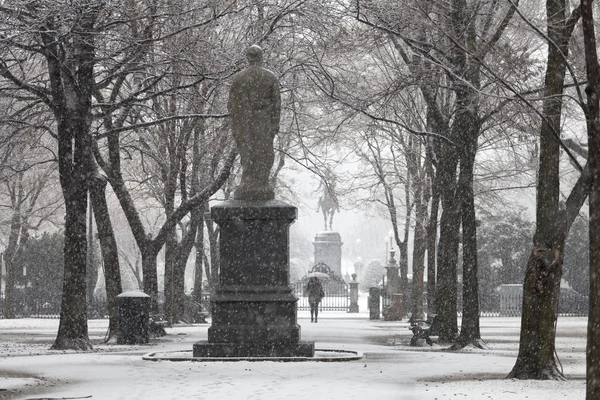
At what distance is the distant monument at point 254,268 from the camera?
16.2 meters

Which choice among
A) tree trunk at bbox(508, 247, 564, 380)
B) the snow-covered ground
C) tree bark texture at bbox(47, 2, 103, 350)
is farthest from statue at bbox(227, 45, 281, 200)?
tree trunk at bbox(508, 247, 564, 380)

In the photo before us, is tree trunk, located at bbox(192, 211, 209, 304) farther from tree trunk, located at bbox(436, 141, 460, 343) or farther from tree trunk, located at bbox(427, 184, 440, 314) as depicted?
tree trunk, located at bbox(436, 141, 460, 343)

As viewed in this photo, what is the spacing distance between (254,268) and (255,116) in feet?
8.12

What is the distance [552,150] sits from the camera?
13.5 metres

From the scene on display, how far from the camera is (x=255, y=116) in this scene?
16.9 meters

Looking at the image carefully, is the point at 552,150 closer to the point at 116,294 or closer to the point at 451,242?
the point at 451,242

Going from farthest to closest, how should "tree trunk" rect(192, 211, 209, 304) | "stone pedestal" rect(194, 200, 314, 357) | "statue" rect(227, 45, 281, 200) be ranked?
"tree trunk" rect(192, 211, 209, 304), "statue" rect(227, 45, 281, 200), "stone pedestal" rect(194, 200, 314, 357)

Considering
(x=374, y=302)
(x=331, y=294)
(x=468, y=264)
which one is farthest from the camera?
(x=331, y=294)

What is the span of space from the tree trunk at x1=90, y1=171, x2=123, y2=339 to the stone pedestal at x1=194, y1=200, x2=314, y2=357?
666 cm

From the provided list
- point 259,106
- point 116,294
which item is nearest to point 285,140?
point 116,294

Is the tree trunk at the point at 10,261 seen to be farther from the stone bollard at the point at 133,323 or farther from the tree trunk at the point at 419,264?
the stone bollard at the point at 133,323

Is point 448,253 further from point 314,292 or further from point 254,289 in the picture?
point 314,292

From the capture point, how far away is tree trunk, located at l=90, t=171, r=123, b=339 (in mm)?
22719

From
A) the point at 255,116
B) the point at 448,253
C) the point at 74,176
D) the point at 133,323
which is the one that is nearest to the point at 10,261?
the point at 133,323
